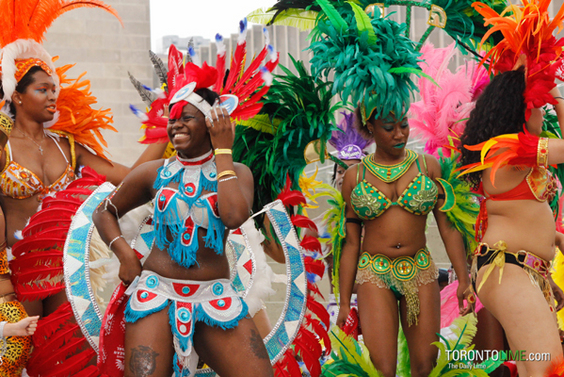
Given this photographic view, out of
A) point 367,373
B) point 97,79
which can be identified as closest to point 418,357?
point 367,373

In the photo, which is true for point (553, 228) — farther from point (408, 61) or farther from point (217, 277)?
point (217, 277)

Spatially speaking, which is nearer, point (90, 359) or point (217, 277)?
point (217, 277)

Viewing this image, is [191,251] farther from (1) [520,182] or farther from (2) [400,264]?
(1) [520,182]

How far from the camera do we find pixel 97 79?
11539mm

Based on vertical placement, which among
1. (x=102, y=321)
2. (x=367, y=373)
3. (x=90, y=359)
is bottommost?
(x=367, y=373)

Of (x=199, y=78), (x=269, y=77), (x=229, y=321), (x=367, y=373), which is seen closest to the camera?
(x=229, y=321)

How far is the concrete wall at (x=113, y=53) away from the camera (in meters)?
11.4

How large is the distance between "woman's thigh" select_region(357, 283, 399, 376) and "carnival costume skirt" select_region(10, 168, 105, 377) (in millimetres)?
1510

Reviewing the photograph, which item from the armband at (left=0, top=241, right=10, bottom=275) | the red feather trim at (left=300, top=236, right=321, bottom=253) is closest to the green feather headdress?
the red feather trim at (left=300, top=236, right=321, bottom=253)

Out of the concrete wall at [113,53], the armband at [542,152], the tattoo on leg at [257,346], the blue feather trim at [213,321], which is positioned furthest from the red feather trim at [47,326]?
the concrete wall at [113,53]

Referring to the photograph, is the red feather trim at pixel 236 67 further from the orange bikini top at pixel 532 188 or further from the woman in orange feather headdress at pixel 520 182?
the orange bikini top at pixel 532 188

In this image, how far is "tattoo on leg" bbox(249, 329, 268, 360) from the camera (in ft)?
9.27

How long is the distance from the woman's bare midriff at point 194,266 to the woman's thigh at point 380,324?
1166 millimetres

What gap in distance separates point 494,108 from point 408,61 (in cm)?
58
